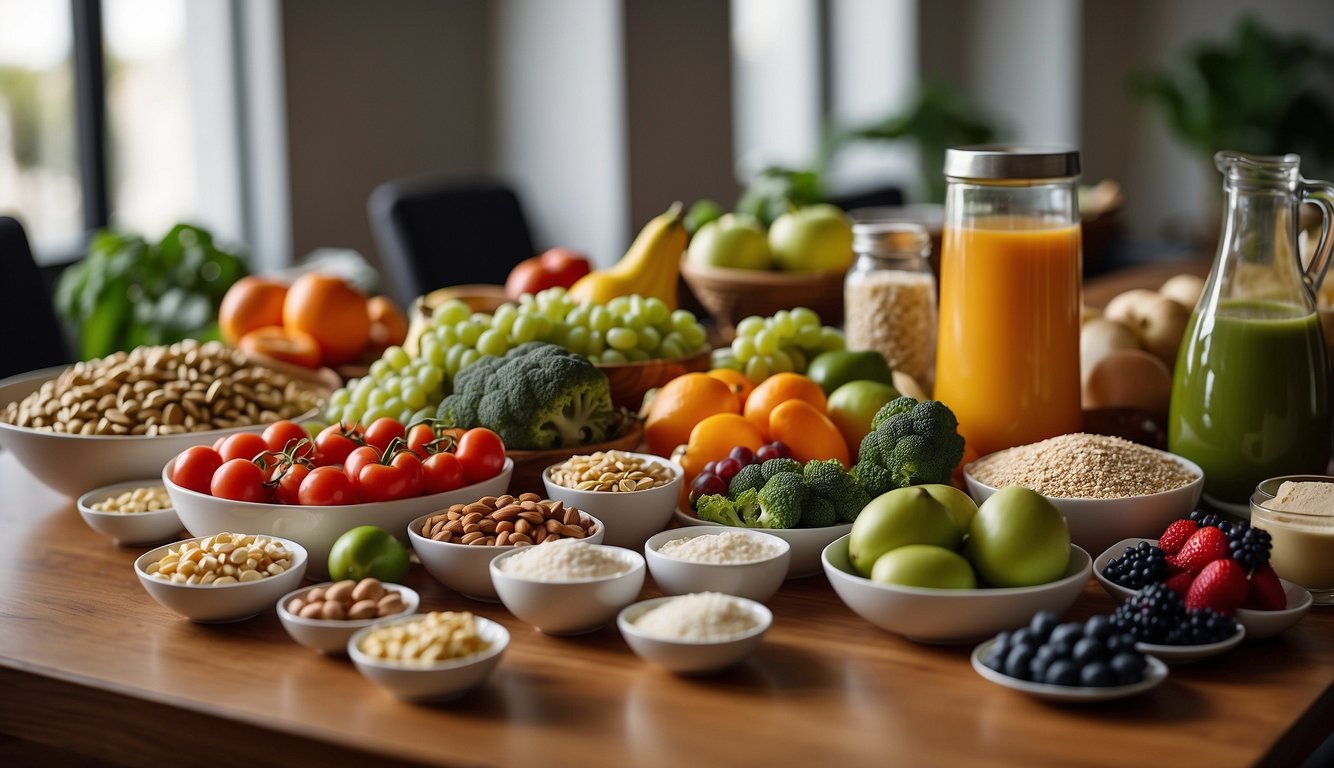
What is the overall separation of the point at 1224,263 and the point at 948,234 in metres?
0.27

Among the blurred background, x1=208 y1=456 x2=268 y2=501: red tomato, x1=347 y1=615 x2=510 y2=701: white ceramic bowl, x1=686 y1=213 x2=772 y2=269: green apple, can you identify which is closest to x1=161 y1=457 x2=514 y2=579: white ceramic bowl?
x1=208 y1=456 x2=268 y2=501: red tomato

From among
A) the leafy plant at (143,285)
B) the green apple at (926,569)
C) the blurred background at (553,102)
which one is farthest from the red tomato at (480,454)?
the leafy plant at (143,285)

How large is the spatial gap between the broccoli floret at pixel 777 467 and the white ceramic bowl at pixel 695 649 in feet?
0.69

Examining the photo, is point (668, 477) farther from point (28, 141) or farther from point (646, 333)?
point (28, 141)

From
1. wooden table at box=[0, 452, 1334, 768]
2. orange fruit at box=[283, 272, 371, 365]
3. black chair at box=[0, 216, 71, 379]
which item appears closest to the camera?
wooden table at box=[0, 452, 1334, 768]

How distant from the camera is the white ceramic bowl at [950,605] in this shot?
2.96ft

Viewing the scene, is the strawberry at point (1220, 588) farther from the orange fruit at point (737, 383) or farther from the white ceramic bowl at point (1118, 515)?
the orange fruit at point (737, 383)

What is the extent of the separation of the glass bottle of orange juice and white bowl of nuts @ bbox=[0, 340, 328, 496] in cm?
70

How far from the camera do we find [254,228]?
3.89 metres

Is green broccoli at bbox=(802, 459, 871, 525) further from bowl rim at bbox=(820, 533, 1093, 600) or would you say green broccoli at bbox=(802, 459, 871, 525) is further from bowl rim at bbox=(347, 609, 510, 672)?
bowl rim at bbox=(347, 609, 510, 672)

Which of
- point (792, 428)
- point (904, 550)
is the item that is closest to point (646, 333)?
point (792, 428)

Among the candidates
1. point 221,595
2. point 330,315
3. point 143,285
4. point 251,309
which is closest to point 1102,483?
point 221,595

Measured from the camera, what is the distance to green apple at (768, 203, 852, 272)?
6.25ft

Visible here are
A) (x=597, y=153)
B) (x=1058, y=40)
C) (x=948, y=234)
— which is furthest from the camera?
(x=1058, y=40)
